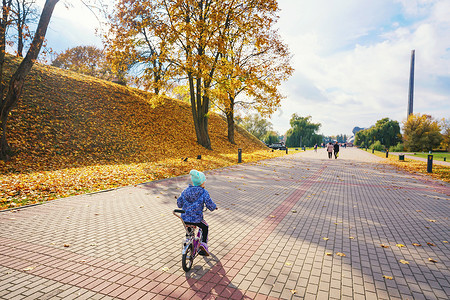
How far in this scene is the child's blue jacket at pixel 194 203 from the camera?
3.73 m

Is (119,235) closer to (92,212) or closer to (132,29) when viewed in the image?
(92,212)

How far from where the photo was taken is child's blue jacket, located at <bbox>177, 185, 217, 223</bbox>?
3.73 meters

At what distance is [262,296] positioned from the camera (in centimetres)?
308

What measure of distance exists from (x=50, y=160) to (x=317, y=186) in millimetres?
12264

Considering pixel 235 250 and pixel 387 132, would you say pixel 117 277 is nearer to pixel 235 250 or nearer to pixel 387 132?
pixel 235 250

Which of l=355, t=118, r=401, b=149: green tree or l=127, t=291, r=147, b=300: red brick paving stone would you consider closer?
l=127, t=291, r=147, b=300: red brick paving stone

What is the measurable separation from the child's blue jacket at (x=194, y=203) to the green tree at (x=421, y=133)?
66.1 m

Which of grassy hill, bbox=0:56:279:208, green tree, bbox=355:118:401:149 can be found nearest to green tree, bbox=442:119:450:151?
green tree, bbox=355:118:401:149

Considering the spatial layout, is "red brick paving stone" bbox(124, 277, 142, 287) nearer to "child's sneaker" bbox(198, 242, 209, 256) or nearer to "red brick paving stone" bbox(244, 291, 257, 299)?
"child's sneaker" bbox(198, 242, 209, 256)

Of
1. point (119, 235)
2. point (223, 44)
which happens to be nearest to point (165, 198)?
point (119, 235)

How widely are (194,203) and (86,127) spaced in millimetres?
16100

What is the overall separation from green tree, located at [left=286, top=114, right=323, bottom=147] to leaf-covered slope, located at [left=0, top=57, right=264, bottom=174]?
2707 inches

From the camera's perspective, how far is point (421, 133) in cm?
5659

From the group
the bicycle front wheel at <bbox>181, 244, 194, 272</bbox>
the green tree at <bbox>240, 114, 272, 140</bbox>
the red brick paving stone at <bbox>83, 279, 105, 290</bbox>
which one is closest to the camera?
the red brick paving stone at <bbox>83, 279, 105, 290</bbox>
